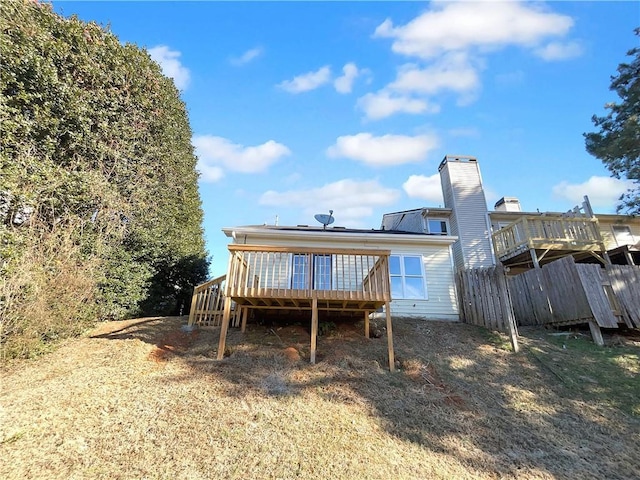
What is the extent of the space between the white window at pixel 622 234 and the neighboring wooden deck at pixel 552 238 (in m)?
6.34

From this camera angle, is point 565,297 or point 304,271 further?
point 304,271

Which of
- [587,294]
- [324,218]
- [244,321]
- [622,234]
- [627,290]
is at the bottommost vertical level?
[244,321]

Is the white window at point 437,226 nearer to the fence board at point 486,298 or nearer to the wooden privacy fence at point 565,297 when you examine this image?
the fence board at point 486,298

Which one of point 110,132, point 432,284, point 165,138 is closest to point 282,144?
point 165,138

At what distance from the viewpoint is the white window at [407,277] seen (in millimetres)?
10953

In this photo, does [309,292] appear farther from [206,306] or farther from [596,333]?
[596,333]

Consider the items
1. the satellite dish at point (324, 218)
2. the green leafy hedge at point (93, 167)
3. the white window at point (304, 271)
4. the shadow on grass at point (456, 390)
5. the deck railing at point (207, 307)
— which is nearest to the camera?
the shadow on grass at point (456, 390)

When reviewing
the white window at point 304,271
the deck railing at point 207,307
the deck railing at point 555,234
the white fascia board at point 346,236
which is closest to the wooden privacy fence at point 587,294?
the deck railing at point 555,234

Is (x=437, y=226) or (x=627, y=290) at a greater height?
(x=437, y=226)

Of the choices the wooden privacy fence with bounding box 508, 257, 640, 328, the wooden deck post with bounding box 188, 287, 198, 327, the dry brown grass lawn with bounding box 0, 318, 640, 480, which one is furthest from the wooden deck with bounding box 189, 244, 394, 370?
the wooden privacy fence with bounding box 508, 257, 640, 328

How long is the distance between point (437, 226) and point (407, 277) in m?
7.06

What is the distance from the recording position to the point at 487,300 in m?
9.39

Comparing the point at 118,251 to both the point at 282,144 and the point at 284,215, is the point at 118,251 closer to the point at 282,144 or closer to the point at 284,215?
the point at 282,144

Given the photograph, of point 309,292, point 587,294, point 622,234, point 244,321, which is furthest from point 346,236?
point 622,234
